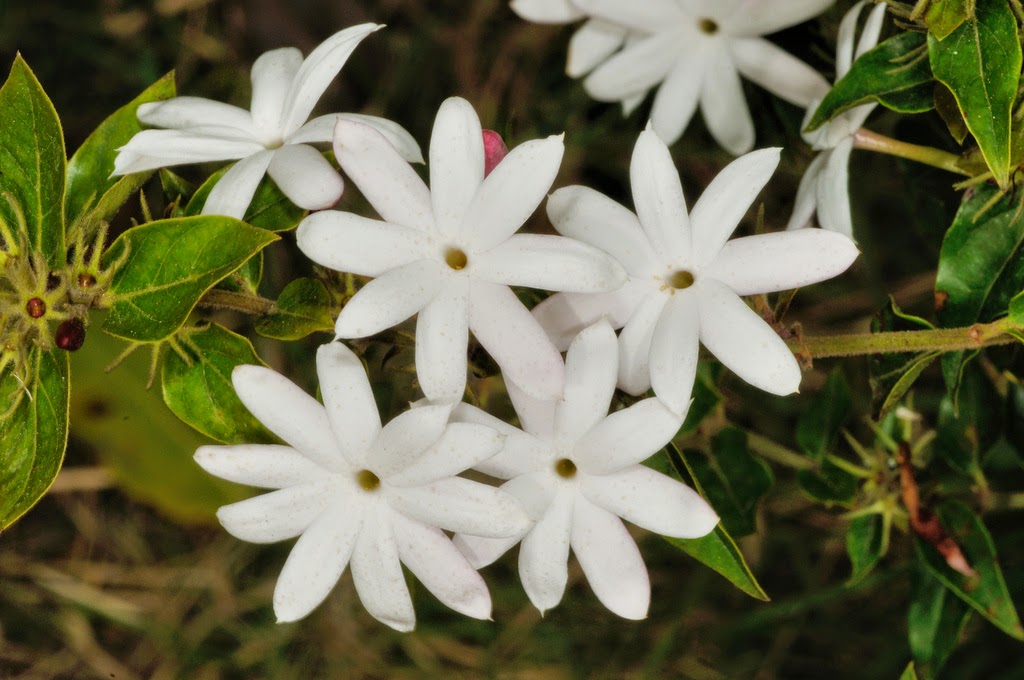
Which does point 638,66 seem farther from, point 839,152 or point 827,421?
point 827,421

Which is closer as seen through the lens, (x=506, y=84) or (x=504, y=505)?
(x=504, y=505)

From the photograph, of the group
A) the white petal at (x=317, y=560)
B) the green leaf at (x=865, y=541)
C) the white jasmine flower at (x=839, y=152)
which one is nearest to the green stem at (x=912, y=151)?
the white jasmine flower at (x=839, y=152)

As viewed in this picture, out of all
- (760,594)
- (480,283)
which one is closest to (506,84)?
(480,283)

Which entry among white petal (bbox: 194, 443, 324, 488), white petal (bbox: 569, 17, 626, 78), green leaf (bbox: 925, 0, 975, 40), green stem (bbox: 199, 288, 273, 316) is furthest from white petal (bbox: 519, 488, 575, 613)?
white petal (bbox: 569, 17, 626, 78)

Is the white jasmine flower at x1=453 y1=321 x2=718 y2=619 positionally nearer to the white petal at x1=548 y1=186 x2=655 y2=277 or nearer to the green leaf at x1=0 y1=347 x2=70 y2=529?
the white petal at x1=548 y1=186 x2=655 y2=277

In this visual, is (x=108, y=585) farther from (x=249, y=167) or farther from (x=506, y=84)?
(x=249, y=167)

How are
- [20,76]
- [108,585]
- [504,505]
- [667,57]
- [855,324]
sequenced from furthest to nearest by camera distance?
[108,585]
[855,324]
[667,57]
[20,76]
[504,505]
